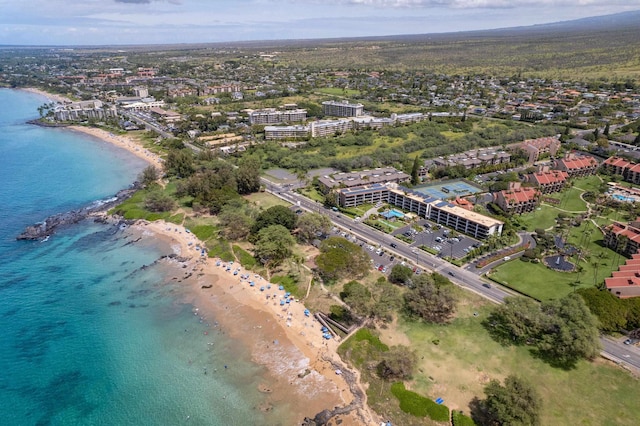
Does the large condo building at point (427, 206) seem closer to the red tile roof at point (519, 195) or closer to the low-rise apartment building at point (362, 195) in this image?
the low-rise apartment building at point (362, 195)

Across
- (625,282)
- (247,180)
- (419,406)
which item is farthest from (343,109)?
(419,406)

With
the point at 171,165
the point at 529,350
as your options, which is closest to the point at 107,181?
the point at 171,165

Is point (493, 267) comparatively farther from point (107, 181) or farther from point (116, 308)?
point (107, 181)

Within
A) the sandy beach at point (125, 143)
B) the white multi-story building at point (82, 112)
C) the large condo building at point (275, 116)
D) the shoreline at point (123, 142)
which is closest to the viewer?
the sandy beach at point (125, 143)

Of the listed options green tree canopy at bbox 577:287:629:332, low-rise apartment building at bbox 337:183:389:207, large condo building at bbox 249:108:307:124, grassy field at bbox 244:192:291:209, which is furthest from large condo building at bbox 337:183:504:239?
large condo building at bbox 249:108:307:124

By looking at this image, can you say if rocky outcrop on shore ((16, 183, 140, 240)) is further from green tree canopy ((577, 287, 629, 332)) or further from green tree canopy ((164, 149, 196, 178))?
green tree canopy ((577, 287, 629, 332))

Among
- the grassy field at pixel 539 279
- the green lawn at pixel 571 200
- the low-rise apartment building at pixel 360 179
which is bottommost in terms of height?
the grassy field at pixel 539 279

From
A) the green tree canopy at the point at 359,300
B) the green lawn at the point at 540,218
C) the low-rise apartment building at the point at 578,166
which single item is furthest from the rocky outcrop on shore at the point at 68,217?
the low-rise apartment building at the point at 578,166

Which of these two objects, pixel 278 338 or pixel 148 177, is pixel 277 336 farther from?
pixel 148 177

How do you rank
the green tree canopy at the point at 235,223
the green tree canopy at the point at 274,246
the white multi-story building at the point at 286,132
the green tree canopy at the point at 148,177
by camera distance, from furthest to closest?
the white multi-story building at the point at 286,132 → the green tree canopy at the point at 148,177 → the green tree canopy at the point at 235,223 → the green tree canopy at the point at 274,246
